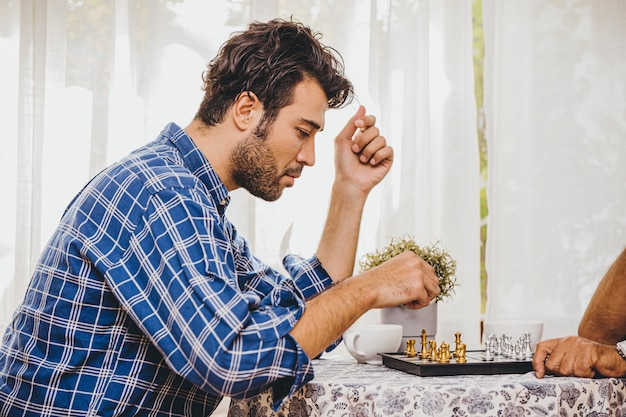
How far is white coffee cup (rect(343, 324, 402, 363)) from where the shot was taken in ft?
5.02

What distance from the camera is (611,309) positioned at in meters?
1.54

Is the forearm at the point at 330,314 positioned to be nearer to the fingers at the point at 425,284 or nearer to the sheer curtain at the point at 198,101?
the fingers at the point at 425,284

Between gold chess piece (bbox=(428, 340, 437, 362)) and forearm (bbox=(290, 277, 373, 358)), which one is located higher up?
forearm (bbox=(290, 277, 373, 358))

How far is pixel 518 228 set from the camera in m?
2.59

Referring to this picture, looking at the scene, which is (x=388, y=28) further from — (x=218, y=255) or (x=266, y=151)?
(x=218, y=255)

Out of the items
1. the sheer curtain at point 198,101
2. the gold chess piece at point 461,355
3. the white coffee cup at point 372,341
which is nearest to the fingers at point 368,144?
the white coffee cup at point 372,341

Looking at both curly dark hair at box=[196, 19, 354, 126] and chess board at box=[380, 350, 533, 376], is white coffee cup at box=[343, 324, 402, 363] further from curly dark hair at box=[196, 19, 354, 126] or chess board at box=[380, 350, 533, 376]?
curly dark hair at box=[196, 19, 354, 126]

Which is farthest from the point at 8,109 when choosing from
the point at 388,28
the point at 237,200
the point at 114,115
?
the point at 388,28

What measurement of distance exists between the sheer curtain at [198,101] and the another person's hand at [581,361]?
1224 millimetres

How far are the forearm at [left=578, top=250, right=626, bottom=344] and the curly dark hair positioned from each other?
67 centimetres

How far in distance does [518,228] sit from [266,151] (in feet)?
4.61

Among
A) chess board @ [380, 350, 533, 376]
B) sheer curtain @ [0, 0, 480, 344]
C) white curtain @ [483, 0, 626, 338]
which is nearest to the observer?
chess board @ [380, 350, 533, 376]

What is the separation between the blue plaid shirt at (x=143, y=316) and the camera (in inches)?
41.2

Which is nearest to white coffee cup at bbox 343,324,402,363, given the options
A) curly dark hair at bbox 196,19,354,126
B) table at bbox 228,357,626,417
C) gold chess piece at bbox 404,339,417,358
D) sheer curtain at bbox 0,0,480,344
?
gold chess piece at bbox 404,339,417,358
